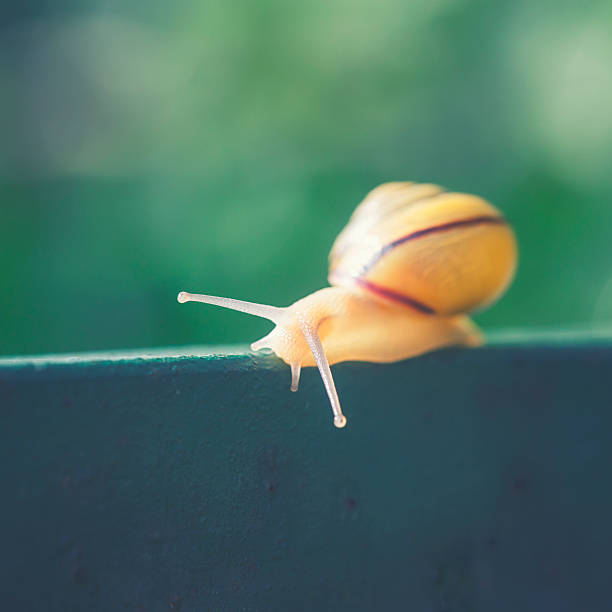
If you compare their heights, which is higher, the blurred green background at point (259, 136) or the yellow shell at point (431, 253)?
the blurred green background at point (259, 136)

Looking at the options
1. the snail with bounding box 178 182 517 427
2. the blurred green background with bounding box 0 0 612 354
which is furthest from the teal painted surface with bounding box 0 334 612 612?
the blurred green background with bounding box 0 0 612 354

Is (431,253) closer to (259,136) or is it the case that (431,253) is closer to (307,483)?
(307,483)

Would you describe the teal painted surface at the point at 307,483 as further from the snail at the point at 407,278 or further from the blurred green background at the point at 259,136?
the blurred green background at the point at 259,136

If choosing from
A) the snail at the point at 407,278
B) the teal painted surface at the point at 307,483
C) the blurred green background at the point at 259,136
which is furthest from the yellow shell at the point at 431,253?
the blurred green background at the point at 259,136

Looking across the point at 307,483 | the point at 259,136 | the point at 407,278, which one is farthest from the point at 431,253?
the point at 259,136

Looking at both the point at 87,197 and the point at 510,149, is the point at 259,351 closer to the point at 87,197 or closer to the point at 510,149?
the point at 87,197
